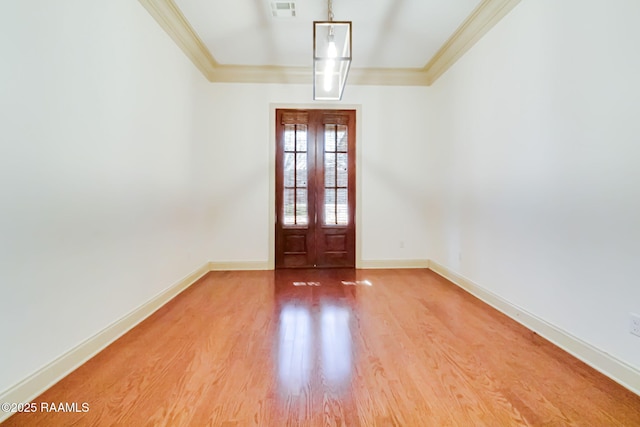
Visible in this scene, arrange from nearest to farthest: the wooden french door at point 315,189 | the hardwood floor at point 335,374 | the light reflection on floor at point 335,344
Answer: the hardwood floor at point 335,374 → the light reflection on floor at point 335,344 → the wooden french door at point 315,189

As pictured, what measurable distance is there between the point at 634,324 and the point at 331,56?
296 cm

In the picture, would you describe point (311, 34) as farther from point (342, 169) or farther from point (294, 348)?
point (294, 348)

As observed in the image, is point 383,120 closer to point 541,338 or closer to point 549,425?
point 541,338

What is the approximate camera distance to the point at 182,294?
3.14 metres

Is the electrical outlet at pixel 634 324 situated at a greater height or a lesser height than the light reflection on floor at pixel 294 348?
greater

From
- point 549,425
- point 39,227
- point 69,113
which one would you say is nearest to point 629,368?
point 549,425

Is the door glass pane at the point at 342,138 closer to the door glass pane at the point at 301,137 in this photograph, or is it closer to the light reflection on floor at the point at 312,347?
the door glass pane at the point at 301,137

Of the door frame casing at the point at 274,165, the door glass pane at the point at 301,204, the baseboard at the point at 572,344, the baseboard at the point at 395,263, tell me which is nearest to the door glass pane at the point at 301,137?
the door frame casing at the point at 274,165

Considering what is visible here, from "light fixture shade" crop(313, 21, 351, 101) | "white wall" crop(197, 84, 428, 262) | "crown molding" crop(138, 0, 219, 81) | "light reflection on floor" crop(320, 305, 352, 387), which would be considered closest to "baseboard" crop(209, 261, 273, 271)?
"white wall" crop(197, 84, 428, 262)

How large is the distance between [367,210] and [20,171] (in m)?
3.71

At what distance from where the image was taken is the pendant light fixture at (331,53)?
2.54 metres

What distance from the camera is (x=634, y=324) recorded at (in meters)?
1.57

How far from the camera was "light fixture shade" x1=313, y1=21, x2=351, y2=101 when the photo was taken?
8.41 feet

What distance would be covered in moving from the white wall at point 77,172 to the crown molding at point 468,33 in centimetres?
337
